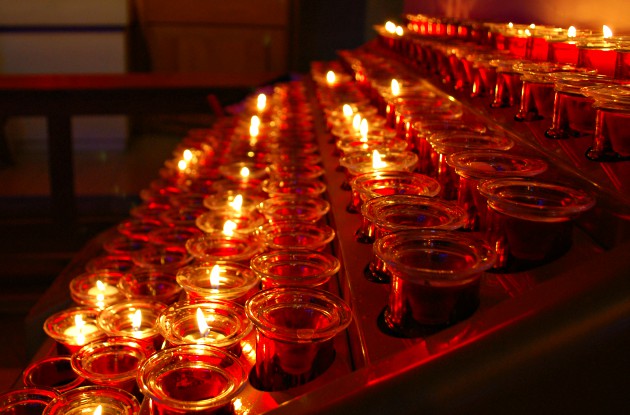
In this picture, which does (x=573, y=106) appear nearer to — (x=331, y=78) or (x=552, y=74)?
(x=552, y=74)

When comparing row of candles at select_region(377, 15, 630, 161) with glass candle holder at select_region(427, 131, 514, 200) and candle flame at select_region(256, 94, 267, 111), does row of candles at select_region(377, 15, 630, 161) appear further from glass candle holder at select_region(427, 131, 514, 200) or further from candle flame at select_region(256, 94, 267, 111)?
candle flame at select_region(256, 94, 267, 111)

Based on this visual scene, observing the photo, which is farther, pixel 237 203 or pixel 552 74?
pixel 237 203

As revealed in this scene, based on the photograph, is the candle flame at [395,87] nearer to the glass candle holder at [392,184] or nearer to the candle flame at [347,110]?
the candle flame at [347,110]

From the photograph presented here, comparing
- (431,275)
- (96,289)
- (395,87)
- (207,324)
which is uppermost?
(395,87)

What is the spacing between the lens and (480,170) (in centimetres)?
105

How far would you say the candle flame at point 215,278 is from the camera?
3.59 ft

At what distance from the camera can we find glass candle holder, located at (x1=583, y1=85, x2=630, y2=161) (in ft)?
A: 2.99

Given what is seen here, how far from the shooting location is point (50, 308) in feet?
6.30

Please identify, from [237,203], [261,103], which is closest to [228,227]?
[237,203]

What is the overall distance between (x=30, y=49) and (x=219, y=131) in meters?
4.76

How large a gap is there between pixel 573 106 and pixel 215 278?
Answer: 614 millimetres

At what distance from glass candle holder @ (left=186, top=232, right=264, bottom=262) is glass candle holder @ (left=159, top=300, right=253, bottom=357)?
22cm

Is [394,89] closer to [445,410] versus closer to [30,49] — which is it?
[445,410]

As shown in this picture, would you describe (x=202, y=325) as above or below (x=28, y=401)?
above
